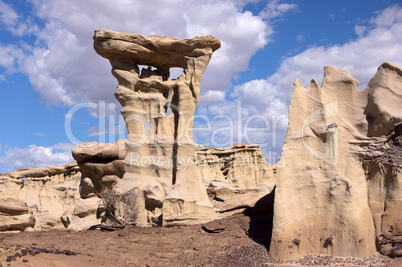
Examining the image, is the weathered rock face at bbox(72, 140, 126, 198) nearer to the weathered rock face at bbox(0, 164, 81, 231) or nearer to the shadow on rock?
the shadow on rock

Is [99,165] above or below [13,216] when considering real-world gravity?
above

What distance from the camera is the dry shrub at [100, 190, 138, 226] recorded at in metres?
12.1

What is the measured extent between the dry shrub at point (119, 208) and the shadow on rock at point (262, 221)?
369cm

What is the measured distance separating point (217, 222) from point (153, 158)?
3.67 meters

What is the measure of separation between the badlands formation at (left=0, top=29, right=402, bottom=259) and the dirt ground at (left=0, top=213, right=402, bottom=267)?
466 mm

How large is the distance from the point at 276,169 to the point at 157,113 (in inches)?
184

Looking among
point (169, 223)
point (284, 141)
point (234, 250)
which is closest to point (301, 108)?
point (284, 141)

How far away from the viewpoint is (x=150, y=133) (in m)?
13.8

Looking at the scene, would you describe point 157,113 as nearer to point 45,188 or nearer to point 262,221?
point 262,221

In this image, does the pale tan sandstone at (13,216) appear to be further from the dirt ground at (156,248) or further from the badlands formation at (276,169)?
the dirt ground at (156,248)

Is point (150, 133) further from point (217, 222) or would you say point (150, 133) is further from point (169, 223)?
point (217, 222)

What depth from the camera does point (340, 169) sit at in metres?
8.62

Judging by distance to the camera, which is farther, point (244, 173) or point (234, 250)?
point (244, 173)

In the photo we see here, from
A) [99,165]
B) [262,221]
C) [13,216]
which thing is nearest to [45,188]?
[99,165]
